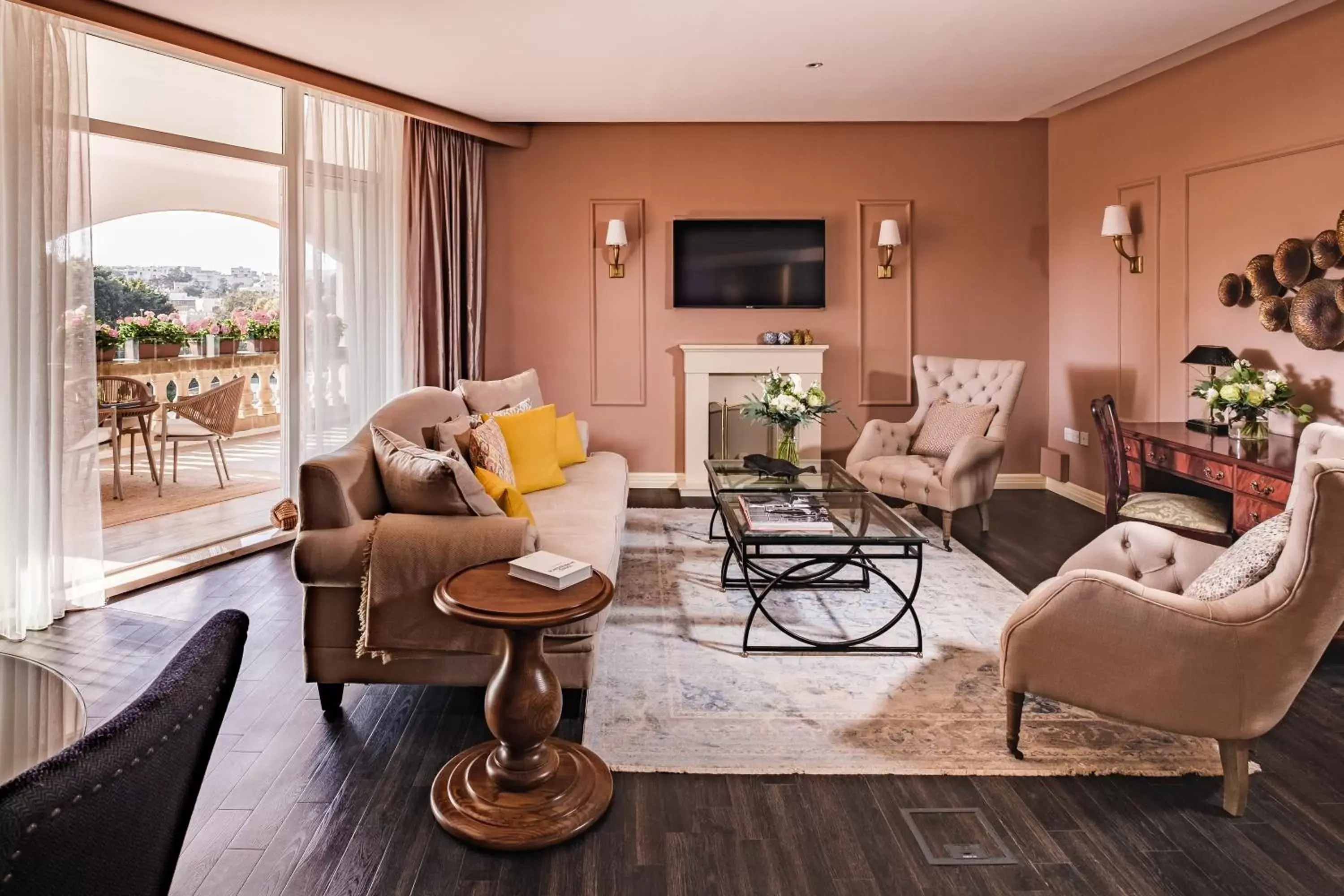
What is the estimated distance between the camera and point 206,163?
6.02 meters

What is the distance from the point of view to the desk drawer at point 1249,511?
3.02 meters

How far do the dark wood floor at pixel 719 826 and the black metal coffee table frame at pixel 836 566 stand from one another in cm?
84

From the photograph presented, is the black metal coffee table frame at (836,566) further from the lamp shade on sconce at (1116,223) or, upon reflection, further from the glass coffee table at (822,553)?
the lamp shade on sconce at (1116,223)

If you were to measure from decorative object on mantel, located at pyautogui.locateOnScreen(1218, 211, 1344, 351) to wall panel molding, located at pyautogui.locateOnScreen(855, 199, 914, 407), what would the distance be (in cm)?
224

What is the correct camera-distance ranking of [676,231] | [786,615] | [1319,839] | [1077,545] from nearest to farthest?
[1319,839], [786,615], [1077,545], [676,231]

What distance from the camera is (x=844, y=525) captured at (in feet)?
10.1

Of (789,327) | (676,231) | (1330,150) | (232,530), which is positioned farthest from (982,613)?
(232,530)

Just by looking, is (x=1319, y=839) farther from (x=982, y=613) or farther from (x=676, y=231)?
(x=676, y=231)

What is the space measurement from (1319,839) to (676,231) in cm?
491

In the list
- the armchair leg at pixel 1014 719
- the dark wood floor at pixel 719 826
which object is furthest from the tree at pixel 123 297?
the armchair leg at pixel 1014 719

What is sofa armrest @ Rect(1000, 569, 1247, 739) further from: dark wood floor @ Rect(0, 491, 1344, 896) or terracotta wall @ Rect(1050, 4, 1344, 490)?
terracotta wall @ Rect(1050, 4, 1344, 490)

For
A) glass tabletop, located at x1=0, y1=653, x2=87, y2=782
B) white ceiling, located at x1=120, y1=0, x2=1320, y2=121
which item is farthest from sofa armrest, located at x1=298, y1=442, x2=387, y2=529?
white ceiling, located at x1=120, y1=0, x2=1320, y2=121

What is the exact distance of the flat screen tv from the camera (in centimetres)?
589

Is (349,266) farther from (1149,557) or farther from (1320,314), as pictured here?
(1320,314)
